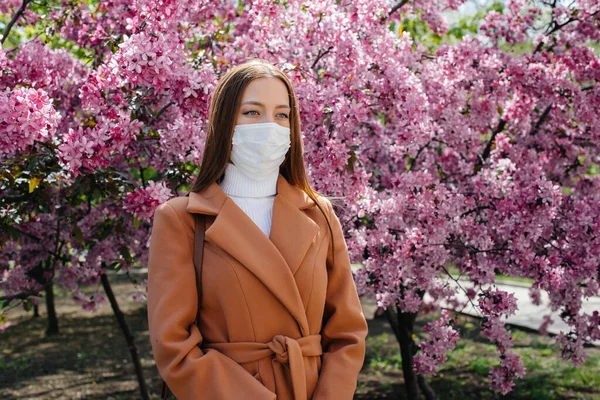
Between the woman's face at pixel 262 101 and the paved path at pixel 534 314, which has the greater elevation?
the woman's face at pixel 262 101

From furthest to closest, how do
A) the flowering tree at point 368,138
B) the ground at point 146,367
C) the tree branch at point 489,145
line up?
the ground at point 146,367
the tree branch at point 489,145
the flowering tree at point 368,138

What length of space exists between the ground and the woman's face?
14.8ft

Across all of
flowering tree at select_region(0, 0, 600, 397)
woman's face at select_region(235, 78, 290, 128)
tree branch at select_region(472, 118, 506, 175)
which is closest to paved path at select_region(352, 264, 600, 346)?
tree branch at select_region(472, 118, 506, 175)

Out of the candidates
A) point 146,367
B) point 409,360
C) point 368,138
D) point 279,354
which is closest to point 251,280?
point 279,354

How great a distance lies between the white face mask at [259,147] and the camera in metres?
2.24

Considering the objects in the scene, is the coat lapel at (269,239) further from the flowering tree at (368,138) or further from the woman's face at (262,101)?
the flowering tree at (368,138)

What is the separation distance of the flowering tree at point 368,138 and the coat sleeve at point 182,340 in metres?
1.24

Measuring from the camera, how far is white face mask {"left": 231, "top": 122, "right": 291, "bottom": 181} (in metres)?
2.24

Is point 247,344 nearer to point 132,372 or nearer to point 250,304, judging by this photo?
point 250,304

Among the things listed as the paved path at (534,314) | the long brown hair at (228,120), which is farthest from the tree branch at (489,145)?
the paved path at (534,314)

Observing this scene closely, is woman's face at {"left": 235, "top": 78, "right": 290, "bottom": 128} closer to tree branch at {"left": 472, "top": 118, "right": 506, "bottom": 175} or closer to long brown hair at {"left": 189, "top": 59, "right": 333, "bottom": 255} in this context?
long brown hair at {"left": 189, "top": 59, "right": 333, "bottom": 255}

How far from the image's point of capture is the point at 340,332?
2291 millimetres

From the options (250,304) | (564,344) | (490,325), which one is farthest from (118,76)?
(564,344)

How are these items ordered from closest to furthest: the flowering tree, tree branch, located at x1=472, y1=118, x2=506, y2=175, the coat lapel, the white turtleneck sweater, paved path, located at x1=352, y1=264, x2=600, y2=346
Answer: the coat lapel → the white turtleneck sweater → the flowering tree → tree branch, located at x1=472, y1=118, x2=506, y2=175 → paved path, located at x1=352, y1=264, x2=600, y2=346
